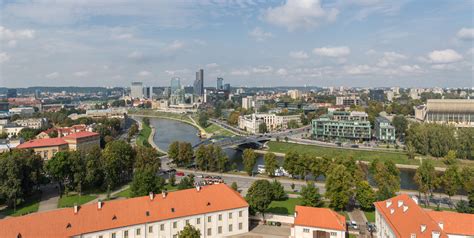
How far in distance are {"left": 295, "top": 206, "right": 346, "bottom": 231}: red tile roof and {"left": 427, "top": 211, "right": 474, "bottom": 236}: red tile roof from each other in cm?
442

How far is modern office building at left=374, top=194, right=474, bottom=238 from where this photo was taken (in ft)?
52.7

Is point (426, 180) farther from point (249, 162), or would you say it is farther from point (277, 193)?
point (249, 162)

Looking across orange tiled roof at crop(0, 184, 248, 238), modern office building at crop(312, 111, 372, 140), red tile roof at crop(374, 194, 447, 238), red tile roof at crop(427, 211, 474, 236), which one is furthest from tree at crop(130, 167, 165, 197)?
modern office building at crop(312, 111, 372, 140)

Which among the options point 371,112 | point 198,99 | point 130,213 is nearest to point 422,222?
point 130,213

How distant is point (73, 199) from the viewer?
98.4ft

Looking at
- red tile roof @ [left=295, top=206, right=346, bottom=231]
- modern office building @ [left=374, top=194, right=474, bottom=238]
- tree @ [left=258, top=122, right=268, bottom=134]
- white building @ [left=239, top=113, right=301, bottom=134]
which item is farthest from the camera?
white building @ [left=239, top=113, right=301, bottom=134]

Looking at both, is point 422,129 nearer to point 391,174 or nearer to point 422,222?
point 391,174

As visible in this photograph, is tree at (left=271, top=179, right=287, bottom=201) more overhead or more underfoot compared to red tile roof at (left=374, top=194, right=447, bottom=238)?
more underfoot

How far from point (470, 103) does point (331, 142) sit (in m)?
27.9

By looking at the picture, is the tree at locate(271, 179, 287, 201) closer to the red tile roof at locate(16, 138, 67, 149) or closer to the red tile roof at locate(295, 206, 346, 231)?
the red tile roof at locate(295, 206, 346, 231)

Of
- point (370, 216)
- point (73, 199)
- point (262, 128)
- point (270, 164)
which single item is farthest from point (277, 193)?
point (262, 128)

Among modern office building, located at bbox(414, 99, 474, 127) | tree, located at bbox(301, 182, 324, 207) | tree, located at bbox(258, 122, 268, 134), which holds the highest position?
modern office building, located at bbox(414, 99, 474, 127)

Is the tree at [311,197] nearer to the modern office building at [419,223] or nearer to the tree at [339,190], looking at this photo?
the tree at [339,190]

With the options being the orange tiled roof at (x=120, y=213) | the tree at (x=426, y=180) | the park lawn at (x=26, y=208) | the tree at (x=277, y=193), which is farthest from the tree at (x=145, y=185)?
the tree at (x=426, y=180)
